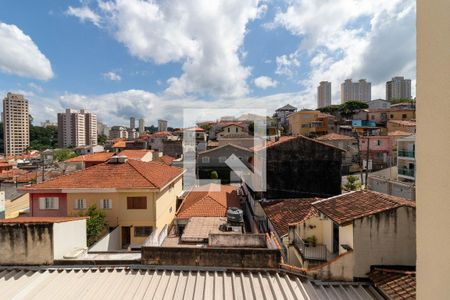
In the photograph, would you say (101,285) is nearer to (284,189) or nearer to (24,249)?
(24,249)

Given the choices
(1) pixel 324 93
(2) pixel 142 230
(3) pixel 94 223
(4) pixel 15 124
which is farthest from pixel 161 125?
(3) pixel 94 223

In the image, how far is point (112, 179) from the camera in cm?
1435

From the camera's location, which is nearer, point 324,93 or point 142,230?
point 142,230

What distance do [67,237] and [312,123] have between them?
151 feet

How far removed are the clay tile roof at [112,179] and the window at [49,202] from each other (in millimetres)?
651

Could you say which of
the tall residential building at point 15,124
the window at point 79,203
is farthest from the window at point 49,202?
the tall residential building at point 15,124

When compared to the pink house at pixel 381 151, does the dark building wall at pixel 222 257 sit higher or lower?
lower

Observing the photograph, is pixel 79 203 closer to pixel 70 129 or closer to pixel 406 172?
pixel 406 172

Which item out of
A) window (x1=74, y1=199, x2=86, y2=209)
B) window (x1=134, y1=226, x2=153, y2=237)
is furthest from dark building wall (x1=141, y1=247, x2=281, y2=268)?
window (x1=74, y1=199, x2=86, y2=209)

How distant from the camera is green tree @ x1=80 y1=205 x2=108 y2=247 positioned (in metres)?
12.0

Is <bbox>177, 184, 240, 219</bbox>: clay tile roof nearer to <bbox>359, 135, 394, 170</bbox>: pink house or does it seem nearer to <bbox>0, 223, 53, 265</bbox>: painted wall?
<bbox>0, 223, 53, 265</bbox>: painted wall

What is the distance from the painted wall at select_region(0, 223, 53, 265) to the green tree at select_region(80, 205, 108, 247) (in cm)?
448

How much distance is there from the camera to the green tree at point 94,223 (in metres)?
12.0

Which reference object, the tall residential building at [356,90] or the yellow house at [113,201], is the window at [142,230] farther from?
the tall residential building at [356,90]
